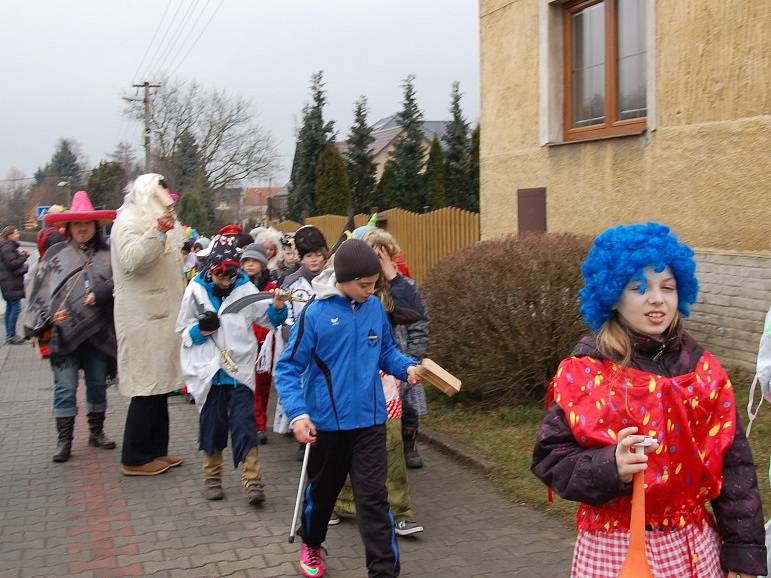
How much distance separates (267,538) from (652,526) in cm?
311

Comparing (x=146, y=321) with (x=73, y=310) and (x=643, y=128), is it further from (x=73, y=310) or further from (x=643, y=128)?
(x=643, y=128)

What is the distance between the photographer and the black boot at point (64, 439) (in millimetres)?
6938

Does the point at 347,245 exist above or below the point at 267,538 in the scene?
above

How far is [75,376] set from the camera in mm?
6965

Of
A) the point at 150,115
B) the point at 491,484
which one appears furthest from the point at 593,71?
the point at 150,115

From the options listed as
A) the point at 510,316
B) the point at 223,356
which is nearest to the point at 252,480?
the point at 223,356

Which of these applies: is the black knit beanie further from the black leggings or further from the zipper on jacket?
the black leggings

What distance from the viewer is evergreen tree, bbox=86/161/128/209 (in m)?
48.9

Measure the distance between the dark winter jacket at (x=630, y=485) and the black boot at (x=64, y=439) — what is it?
208 inches

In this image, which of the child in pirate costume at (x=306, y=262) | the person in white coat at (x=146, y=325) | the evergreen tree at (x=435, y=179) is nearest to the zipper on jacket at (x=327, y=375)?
the child in pirate costume at (x=306, y=262)

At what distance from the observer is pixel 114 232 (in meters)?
6.32

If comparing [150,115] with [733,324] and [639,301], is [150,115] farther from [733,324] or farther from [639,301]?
[639,301]

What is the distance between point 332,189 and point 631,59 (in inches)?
770

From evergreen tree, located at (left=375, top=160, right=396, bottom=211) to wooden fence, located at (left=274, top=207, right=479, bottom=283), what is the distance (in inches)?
629
